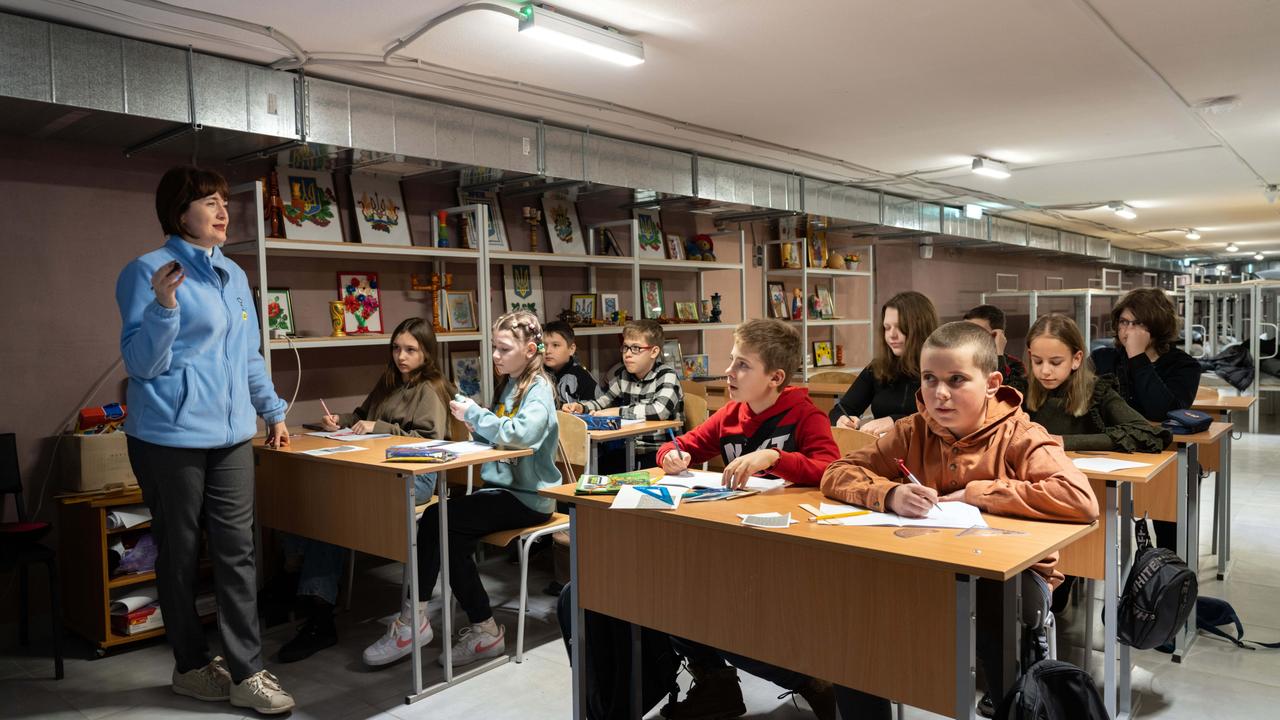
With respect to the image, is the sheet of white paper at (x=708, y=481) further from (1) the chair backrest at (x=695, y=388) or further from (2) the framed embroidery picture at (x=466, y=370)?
(1) the chair backrest at (x=695, y=388)

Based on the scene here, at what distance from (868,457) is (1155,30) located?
2662mm

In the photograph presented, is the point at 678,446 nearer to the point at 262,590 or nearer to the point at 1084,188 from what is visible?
the point at 262,590

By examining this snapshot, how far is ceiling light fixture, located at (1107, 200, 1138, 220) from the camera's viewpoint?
935cm

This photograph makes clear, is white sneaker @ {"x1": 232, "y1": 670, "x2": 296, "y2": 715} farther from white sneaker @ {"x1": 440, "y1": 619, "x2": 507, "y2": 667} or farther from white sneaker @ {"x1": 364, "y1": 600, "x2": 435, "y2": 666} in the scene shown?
white sneaker @ {"x1": 440, "y1": 619, "x2": 507, "y2": 667}

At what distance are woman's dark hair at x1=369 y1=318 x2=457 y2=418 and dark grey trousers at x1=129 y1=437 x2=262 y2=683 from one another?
1.25 m

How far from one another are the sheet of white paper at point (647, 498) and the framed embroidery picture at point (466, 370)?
3.06m

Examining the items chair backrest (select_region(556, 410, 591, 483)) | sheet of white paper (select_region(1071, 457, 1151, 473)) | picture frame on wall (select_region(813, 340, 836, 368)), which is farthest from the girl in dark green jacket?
picture frame on wall (select_region(813, 340, 836, 368))

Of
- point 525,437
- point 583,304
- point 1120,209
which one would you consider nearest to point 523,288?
point 583,304

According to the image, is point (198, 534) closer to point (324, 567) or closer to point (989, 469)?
point (324, 567)

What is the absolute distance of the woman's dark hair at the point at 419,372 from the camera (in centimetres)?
416

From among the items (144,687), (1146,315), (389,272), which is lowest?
(144,687)

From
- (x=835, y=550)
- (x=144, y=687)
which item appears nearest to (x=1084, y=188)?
(x=835, y=550)

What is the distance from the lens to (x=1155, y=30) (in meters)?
3.69

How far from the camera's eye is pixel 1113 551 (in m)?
2.62
